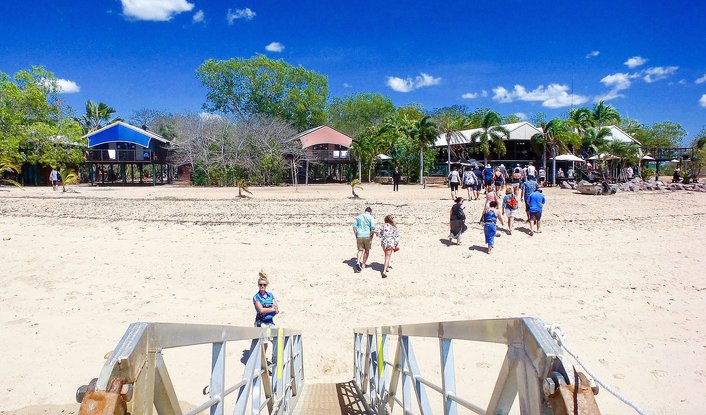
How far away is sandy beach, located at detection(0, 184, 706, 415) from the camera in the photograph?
6.49m

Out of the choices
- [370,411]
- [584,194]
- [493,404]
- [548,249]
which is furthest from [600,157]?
[493,404]

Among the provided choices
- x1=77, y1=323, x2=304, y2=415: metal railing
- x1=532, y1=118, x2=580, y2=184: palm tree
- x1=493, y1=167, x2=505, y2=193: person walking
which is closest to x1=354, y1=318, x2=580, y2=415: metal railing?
x1=77, y1=323, x2=304, y2=415: metal railing

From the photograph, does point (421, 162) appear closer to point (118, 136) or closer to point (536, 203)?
point (536, 203)

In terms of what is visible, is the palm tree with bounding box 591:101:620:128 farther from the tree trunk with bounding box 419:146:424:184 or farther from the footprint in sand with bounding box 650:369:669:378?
the footprint in sand with bounding box 650:369:669:378

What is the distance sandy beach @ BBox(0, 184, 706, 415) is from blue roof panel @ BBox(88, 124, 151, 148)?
25.2 meters

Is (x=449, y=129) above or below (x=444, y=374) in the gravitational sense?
above

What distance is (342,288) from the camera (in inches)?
395

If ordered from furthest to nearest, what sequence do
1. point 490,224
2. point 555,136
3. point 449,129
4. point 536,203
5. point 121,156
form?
point 121,156
point 449,129
point 555,136
point 536,203
point 490,224

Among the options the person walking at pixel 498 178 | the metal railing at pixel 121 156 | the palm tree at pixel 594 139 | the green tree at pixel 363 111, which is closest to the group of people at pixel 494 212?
the person walking at pixel 498 178

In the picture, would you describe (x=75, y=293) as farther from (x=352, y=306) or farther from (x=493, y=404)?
(x=493, y=404)

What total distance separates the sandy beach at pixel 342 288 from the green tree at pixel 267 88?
39208mm

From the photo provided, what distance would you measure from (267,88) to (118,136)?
1946cm

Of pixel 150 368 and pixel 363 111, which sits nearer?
pixel 150 368

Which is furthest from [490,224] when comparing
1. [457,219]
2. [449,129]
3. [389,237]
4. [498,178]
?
[449,129]
